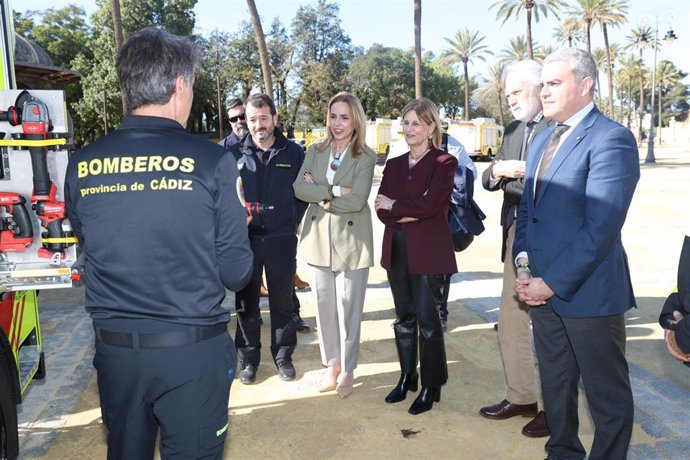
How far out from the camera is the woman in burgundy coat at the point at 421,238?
3.79m

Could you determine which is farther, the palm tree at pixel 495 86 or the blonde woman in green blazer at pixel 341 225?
the palm tree at pixel 495 86

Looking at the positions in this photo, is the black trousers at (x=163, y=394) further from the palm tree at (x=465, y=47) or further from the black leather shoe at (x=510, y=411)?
the palm tree at (x=465, y=47)

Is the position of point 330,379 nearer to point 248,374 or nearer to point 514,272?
point 248,374

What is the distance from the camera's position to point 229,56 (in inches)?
2025

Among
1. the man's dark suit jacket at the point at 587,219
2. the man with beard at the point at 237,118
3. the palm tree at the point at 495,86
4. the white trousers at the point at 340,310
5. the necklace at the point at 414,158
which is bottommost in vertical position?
the white trousers at the point at 340,310

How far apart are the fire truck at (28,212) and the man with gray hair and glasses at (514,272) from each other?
2553 millimetres

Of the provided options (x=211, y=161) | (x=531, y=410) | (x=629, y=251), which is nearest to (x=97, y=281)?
(x=211, y=161)

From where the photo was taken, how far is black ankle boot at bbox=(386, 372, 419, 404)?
4.09 metres

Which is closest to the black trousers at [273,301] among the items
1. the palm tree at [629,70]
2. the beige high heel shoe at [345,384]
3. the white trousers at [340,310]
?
the white trousers at [340,310]

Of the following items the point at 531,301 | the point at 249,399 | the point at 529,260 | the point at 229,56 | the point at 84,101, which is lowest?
the point at 249,399

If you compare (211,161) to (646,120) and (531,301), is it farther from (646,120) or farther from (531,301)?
(646,120)

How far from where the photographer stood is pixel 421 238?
12.5 feet

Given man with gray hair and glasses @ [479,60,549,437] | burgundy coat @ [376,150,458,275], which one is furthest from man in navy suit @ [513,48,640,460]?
burgundy coat @ [376,150,458,275]

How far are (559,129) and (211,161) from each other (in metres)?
1.78
